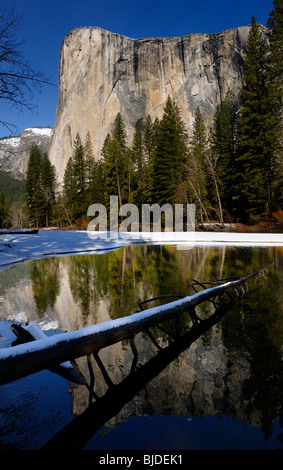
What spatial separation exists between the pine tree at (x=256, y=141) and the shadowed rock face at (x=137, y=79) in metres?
42.6

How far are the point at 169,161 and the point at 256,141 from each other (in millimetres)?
11444

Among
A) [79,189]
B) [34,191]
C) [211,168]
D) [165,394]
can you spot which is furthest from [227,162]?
[34,191]

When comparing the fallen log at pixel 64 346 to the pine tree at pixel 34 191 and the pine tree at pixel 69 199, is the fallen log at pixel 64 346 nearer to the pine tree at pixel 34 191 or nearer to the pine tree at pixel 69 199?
the pine tree at pixel 69 199

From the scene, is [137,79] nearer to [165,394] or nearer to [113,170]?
[113,170]

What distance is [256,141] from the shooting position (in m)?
27.7

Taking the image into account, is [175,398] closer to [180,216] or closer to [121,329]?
[121,329]

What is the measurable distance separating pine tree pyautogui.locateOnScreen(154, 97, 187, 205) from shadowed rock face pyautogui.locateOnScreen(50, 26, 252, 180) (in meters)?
37.8

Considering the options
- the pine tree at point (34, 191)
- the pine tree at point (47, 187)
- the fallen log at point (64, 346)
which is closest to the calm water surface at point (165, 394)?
the fallen log at point (64, 346)

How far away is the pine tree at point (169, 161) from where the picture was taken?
34.0 meters

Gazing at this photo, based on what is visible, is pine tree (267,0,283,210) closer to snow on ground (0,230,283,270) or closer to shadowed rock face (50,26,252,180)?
snow on ground (0,230,283,270)

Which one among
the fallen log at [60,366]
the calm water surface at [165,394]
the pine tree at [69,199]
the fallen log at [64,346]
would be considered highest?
the pine tree at [69,199]

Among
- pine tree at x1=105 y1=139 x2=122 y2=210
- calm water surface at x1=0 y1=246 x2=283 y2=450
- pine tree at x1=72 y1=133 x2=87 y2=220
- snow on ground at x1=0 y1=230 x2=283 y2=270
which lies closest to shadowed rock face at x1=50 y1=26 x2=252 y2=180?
pine tree at x1=72 y1=133 x2=87 y2=220

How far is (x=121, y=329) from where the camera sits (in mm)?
2521

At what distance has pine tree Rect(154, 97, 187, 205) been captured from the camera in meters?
34.0
